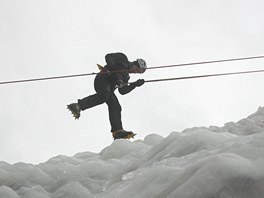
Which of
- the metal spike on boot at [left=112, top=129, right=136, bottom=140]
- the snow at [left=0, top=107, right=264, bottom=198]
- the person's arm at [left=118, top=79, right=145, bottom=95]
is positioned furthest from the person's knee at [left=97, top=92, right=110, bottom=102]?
the snow at [left=0, top=107, right=264, bottom=198]

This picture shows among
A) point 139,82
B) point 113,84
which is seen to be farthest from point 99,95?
point 139,82

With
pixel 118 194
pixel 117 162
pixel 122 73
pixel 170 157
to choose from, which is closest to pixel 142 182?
pixel 118 194

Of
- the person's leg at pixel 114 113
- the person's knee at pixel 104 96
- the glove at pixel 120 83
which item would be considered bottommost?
the person's leg at pixel 114 113

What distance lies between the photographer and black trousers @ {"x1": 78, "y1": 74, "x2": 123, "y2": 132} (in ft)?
21.8

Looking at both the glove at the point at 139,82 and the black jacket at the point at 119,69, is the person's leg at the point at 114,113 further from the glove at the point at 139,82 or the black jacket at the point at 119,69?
the glove at the point at 139,82

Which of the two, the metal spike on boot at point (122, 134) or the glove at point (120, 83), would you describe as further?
the glove at point (120, 83)

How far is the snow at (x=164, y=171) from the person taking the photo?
2.08 m

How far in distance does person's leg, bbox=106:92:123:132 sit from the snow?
3.80ft

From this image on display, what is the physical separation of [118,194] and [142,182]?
0.17m

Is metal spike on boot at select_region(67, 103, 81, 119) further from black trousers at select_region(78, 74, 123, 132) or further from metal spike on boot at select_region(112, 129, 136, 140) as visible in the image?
metal spike on boot at select_region(112, 129, 136, 140)

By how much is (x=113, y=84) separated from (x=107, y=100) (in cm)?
26

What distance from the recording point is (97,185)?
373cm

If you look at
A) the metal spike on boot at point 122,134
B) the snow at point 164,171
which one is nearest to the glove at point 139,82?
the metal spike on boot at point 122,134

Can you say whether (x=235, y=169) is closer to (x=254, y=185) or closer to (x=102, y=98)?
(x=254, y=185)
